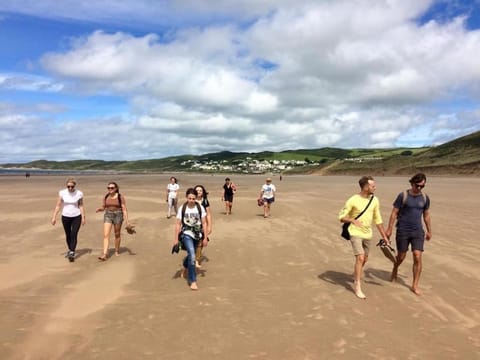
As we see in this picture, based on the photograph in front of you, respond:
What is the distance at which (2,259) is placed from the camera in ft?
32.3

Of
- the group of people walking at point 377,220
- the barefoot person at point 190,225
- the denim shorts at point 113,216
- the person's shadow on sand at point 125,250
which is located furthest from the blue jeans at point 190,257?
the person's shadow on sand at point 125,250

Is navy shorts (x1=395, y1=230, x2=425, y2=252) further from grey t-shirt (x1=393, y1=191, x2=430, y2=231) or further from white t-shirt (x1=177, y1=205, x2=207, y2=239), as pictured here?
white t-shirt (x1=177, y1=205, x2=207, y2=239)

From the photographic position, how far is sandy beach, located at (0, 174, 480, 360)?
200 inches

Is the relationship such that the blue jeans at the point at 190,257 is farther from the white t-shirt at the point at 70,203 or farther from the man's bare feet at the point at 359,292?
the white t-shirt at the point at 70,203

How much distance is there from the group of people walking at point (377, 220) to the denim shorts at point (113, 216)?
5.68m

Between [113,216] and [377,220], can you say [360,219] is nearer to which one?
[377,220]

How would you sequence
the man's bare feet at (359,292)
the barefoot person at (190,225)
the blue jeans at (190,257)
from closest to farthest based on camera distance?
the man's bare feet at (359,292) → the blue jeans at (190,257) → the barefoot person at (190,225)

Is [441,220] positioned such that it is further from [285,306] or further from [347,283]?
[285,306]

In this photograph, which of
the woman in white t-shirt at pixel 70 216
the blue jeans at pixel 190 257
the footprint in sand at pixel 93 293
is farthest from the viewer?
the woman in white t-shirt at pixel 70 216

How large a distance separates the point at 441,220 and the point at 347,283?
33.5 feet

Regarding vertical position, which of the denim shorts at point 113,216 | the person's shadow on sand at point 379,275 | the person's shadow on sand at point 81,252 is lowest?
the person's shadow on sand at point 379,275

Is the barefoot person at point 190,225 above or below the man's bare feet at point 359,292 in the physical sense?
above

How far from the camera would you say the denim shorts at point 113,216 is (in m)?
10.0

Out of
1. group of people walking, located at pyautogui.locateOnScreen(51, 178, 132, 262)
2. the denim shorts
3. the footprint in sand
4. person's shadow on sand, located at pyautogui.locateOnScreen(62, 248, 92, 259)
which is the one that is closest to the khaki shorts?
the footprint in sand
